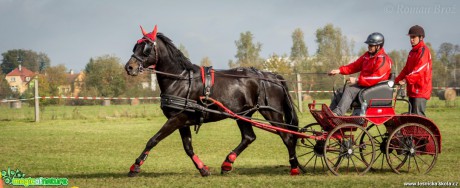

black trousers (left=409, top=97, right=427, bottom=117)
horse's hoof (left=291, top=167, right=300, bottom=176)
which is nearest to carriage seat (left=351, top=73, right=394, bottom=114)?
black trousers (left=409, top=97, right=427, bottom=117)

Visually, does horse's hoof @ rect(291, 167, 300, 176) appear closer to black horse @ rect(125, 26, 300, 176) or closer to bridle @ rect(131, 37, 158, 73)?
black horse @ rect(125, 26, 300, 176)

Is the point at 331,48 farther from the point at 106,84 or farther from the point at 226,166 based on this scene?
the point at 226,166

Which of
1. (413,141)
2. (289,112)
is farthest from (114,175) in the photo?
(413,141)

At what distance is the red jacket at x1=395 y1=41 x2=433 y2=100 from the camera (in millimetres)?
8906

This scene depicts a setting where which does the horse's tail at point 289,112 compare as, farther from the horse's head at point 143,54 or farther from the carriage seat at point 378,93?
the horse's head at point 143,54

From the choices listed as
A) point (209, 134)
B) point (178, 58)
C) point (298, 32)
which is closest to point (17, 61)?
point (298, 32)

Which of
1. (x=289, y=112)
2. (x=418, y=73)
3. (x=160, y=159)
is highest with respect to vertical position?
(x=418, y=73)

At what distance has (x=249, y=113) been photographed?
988 cm

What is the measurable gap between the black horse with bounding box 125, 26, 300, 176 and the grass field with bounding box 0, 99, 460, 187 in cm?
63

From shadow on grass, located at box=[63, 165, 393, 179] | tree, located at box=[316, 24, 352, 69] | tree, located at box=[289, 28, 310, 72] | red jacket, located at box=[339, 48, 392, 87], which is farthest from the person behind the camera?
tree, located at box=[289, 28, 310, 72]

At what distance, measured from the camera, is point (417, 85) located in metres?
9.05

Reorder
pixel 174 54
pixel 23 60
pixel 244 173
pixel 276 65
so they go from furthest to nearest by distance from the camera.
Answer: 1. pixel 23 60
2. pixel 276 65
3. pixel 244 173
4. pixel 174 54

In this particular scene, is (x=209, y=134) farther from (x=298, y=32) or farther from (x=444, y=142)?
(x=298, y=32)

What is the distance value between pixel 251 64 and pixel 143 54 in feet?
216
